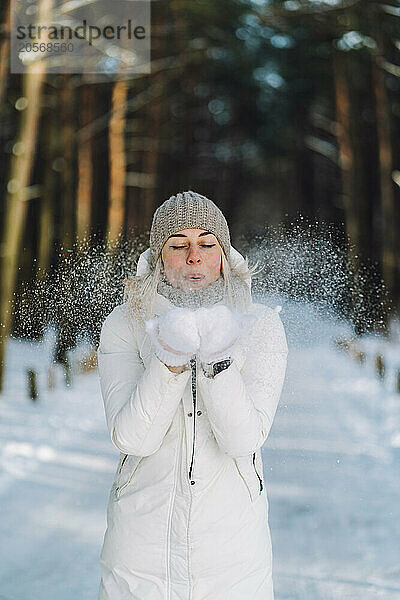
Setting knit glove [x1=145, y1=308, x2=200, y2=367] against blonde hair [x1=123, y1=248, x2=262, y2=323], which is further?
blonde hair [x1=123, y1=248, x2=262, y2=323]

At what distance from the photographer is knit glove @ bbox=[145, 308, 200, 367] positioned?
34.5 inches

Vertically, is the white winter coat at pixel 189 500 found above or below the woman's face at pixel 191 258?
below

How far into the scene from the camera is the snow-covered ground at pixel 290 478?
7.04 feet

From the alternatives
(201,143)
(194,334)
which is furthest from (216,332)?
(201,143)

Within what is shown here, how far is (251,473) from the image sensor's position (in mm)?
1078

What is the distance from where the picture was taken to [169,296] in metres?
1.08

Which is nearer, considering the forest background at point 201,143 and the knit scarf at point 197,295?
the knit scarf at point 197,295

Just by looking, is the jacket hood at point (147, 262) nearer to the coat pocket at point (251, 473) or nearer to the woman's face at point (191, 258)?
the woman's face at point (191, 258)

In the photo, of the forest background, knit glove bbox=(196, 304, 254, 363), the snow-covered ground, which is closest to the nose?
knit glove bbox=(196, 304, 254, 363)

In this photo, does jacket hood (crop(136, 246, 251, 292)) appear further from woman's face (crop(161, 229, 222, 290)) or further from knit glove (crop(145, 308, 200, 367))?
knit glove (crop(145, 308, 200, 367))

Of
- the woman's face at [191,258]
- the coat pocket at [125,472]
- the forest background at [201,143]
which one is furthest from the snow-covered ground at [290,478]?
the woman's face at [191,258]

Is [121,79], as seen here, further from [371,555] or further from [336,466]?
[371,555]

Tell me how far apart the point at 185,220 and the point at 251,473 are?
0.35 m

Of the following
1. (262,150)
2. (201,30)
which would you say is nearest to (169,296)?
(201,30)
